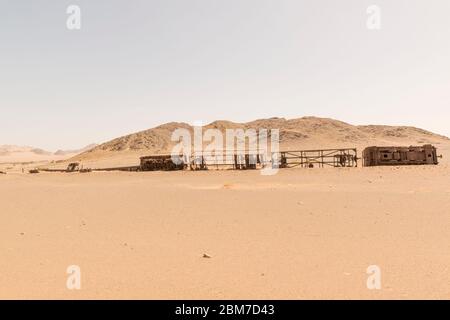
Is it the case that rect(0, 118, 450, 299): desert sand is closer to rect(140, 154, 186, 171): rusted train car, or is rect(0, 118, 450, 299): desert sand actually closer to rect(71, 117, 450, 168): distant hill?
rect(140, 154, 186, 171): rusted train car

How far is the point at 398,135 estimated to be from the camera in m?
109

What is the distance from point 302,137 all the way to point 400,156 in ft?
187

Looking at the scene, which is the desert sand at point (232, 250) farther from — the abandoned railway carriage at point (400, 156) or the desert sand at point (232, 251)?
the abandoned railway carriage at point (400, 156)

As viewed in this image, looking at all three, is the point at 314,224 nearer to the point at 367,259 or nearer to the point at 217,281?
the point at 367,259

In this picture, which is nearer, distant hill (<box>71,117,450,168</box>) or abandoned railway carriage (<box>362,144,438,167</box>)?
abandoned railway carriage (<box>362,144,438,167</box>)

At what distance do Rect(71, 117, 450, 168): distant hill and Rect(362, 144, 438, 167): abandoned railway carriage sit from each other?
149 ft

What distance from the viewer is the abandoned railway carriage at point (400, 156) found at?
136 ft

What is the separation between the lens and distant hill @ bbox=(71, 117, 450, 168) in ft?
308

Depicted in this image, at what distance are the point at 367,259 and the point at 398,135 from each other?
112033mm

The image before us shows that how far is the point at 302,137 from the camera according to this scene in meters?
98.4
